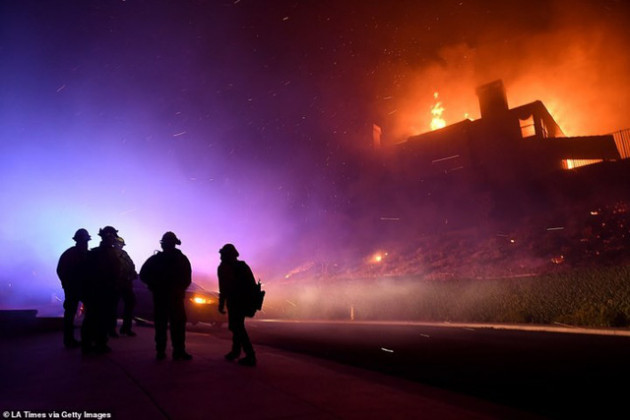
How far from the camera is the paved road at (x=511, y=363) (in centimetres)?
→ 441

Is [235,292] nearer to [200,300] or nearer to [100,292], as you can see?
[100,292]

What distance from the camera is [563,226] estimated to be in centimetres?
2338

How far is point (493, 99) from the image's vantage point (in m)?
33.1

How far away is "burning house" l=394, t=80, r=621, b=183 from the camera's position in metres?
29.1

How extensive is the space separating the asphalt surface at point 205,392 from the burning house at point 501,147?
28904 mm

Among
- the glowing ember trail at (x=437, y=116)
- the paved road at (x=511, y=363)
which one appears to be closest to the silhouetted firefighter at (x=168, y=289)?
the paved road at (x=511, y=363)

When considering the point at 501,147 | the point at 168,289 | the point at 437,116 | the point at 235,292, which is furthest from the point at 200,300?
the point at 437,116

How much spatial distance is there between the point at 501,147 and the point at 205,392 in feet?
108

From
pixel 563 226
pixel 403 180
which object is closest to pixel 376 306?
pixel 563 226

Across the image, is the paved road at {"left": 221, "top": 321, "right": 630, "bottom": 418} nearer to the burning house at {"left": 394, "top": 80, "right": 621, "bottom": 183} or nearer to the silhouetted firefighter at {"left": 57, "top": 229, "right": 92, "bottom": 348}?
the silhouetted firefighter at {"left": 57, "top": 229, "right": 92, "bottom": 348}

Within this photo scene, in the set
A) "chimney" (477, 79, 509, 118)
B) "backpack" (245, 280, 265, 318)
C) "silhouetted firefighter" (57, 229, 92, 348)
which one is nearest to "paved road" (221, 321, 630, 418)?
"backpack" (245, 280, 265, 318)

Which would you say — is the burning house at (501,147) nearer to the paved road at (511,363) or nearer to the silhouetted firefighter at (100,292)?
the paved road at (511,363)

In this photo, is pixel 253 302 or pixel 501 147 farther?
pixel 501 147

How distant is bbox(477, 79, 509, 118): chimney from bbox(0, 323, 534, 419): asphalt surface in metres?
32.6
